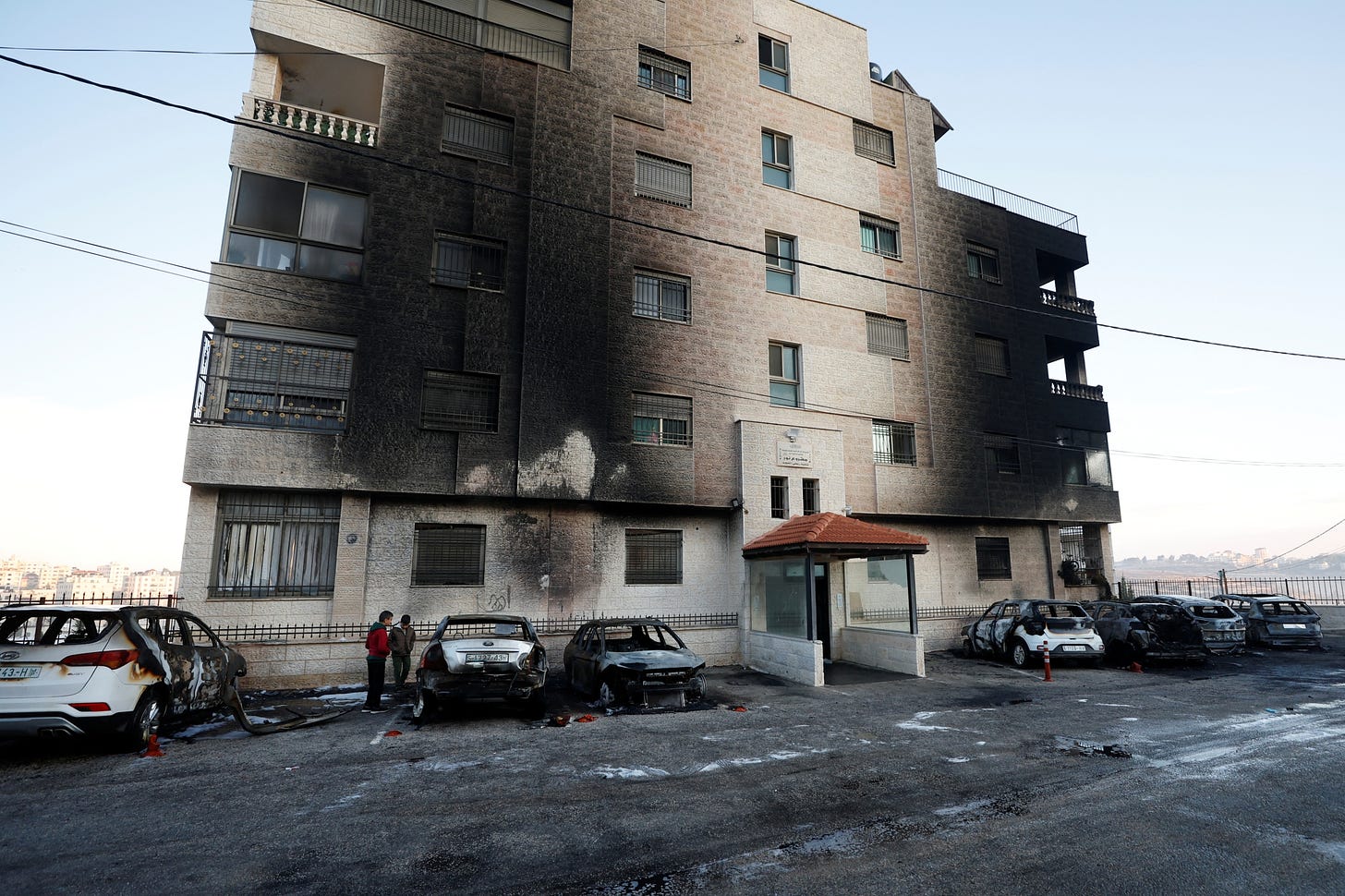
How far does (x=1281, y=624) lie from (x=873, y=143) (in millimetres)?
18949

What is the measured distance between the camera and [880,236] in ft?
70.9

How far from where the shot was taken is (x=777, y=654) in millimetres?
15273

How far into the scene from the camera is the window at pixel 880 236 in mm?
21344

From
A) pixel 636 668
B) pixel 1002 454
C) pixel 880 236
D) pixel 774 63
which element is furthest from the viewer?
pixel 1002 454

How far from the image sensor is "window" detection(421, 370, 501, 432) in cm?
1512

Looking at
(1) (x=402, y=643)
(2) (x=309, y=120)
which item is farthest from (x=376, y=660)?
(2) (x=309, y=120)

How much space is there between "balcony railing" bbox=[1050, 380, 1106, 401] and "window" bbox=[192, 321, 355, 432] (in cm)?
2227

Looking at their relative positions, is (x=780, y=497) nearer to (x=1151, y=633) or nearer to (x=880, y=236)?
(x=1151, y=633)

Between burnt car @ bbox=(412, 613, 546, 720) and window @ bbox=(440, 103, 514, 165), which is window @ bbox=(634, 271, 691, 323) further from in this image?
burnt car @ bbox=(412, 613, 546, 720)

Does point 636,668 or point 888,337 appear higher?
point 888,337

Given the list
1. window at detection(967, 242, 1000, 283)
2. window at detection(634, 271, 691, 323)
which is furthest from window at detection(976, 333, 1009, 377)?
window at detection(634, 271, 691, 323)

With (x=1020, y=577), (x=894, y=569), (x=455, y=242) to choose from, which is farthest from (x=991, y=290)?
(x=455, y=242)

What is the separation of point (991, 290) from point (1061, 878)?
21768 mm

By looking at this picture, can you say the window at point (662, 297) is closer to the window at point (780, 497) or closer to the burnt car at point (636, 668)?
the window at point (780, 497)
